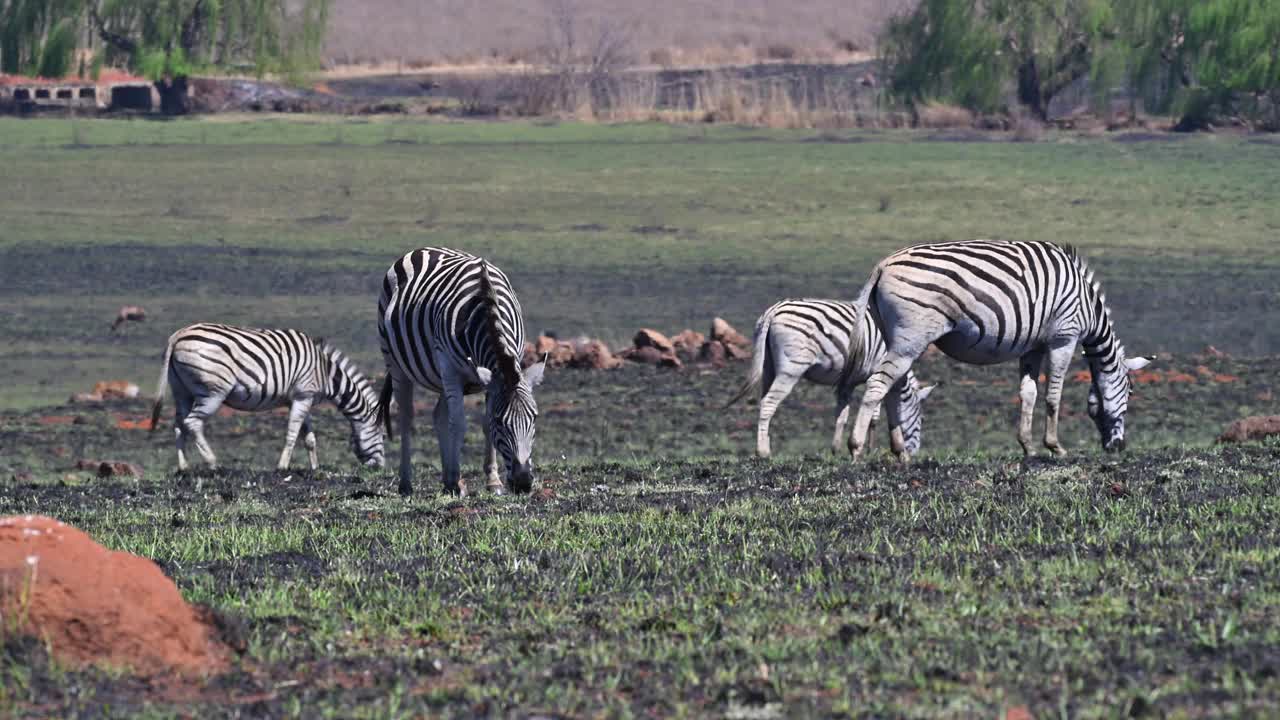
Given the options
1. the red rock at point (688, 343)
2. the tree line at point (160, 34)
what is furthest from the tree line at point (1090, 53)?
the red rock at point (688, 343)

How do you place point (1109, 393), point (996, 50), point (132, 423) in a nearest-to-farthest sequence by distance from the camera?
point (1109, 393) → point (132, 423) → point (996, 50)

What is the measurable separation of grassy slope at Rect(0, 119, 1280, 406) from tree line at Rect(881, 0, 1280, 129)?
16.8 ft

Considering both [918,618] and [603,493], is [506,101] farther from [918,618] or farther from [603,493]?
[918,618]

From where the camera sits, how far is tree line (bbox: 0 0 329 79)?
187ft

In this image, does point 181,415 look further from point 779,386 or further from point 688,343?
point 688,343

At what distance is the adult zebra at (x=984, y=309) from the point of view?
1492 cm

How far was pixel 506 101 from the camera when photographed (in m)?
57.0

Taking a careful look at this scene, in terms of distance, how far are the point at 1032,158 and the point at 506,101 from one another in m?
17.3

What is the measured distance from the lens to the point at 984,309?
49.3 feet

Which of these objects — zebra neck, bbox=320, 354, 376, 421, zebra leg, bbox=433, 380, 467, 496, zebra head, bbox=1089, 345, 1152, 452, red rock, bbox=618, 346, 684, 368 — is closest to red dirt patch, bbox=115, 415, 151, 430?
zebra neck, bbox=320, 354, 376, 421

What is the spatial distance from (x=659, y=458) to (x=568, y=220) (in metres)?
21.1

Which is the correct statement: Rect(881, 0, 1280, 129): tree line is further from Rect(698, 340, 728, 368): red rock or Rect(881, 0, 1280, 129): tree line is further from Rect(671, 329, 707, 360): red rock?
Rect(698, 340, 728, 368): red rock

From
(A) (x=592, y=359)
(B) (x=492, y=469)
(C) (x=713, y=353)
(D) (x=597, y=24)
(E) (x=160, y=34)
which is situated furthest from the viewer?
(D) (x=597, y=24)

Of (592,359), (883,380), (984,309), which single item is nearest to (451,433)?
(883,380)
